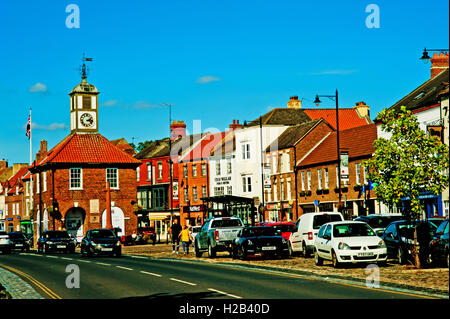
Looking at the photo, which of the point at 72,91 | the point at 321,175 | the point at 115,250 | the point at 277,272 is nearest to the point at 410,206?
the point at 277,272

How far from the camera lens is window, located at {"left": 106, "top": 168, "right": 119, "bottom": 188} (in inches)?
2739

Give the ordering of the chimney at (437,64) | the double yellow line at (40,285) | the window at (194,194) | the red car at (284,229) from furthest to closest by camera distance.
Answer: the window at (194,194) → the chimney at (437,64) → the red car at (284,229) → the double yellow line at (40,285)

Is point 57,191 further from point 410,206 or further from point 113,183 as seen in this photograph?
point 410,206

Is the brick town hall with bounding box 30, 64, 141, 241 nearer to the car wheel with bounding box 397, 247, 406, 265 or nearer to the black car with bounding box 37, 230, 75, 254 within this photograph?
the black car with bounding box 37, 230, 75, 254

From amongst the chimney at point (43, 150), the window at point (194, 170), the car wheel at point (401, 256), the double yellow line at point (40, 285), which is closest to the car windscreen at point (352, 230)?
the car wheel at point (401, 256)

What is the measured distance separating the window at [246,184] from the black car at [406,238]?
49.8 meters

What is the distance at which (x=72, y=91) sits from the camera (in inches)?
2815

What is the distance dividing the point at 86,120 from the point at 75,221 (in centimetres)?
1087

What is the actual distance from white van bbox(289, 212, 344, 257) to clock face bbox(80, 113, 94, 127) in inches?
1742

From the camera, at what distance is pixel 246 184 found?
7619cm

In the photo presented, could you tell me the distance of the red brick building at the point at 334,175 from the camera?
2136 inches

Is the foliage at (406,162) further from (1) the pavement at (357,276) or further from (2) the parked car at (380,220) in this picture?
(2) the parked car at (380,220)

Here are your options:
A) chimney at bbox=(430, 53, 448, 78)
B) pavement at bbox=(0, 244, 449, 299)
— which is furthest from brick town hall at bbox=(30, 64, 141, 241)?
pavement at bbox=(0, 244, 449, 299)

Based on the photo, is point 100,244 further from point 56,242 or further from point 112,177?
point 112,177
